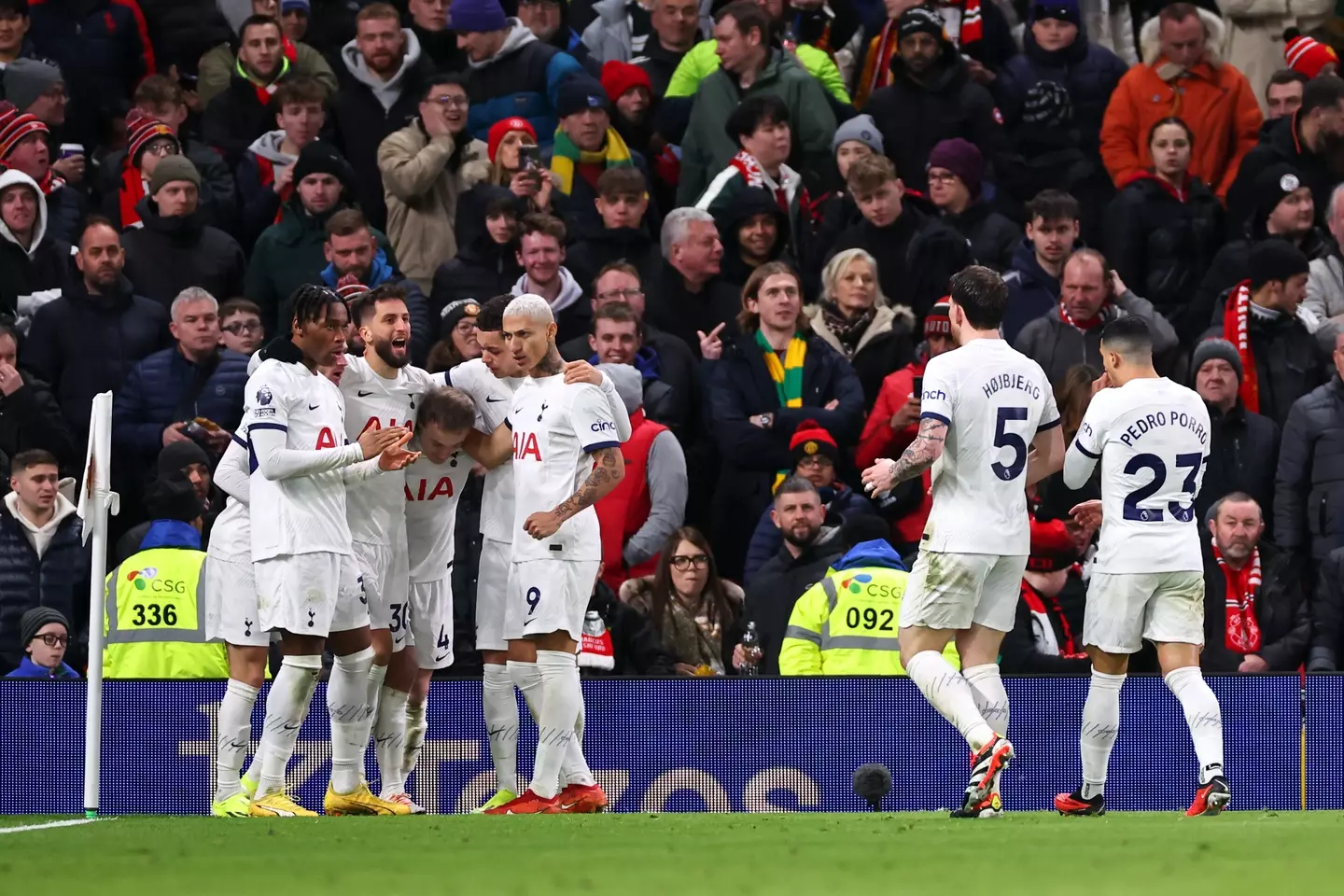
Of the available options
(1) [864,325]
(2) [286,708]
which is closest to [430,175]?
(1) [864,325]

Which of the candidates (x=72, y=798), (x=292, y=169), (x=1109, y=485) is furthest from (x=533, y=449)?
(x=292, y=169)

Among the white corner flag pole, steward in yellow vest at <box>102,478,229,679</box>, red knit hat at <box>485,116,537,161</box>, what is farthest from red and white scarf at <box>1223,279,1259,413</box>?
the white corner flag pole

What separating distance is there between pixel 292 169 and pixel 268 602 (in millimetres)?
5955

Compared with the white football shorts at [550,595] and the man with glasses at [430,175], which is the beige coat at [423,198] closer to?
the man with glasses at [430,175]

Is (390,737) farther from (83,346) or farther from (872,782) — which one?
(83,346)

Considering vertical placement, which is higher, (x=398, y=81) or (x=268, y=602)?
(x=398, y=81)

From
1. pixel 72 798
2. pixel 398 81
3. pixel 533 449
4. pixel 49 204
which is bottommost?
pixel 72 798

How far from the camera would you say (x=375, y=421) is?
1120cm

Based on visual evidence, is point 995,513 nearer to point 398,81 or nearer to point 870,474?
point 870,474

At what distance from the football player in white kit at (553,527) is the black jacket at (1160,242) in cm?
604

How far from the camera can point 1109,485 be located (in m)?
10.1

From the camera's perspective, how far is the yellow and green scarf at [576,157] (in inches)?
632

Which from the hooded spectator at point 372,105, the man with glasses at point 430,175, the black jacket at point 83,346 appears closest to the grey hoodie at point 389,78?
the hooded spectator at point 372,105

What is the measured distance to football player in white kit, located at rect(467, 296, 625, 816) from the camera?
416 inches
